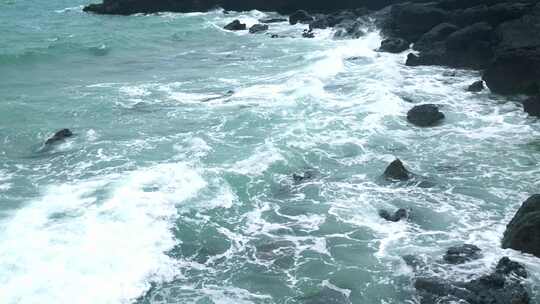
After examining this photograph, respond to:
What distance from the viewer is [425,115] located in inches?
1014

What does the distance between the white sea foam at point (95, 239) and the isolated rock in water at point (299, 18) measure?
34886 mm

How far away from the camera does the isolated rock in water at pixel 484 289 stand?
550 inches

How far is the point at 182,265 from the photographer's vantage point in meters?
16.2

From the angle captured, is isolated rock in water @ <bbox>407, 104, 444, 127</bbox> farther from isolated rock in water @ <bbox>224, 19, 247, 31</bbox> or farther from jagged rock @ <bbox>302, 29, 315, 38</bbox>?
isolated rock in water @ <bbox>224, 19, 247, 31</bbox>

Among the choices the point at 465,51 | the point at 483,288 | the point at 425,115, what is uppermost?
the point at 465,51

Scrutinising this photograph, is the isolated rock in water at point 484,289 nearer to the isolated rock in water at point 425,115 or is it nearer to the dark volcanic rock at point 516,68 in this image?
the isolated rock in water at point 425,115

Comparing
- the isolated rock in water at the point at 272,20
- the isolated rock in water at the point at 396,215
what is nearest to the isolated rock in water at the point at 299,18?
the isolated rock in water at the point at 272,20

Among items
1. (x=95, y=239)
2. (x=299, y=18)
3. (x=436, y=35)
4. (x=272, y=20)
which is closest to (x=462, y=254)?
(x=95, y=239)

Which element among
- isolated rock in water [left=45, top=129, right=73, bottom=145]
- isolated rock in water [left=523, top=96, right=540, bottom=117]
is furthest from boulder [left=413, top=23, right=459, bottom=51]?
isolated rock in water [left=45, top=129, right=73, bottom=145]

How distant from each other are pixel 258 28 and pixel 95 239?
36.1 metres

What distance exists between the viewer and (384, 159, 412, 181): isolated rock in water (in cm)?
2064

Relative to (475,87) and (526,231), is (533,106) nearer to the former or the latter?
(475,87)

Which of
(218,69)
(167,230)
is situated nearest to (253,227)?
(167,230)

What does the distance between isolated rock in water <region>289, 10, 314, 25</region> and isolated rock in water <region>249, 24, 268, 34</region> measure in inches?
138
